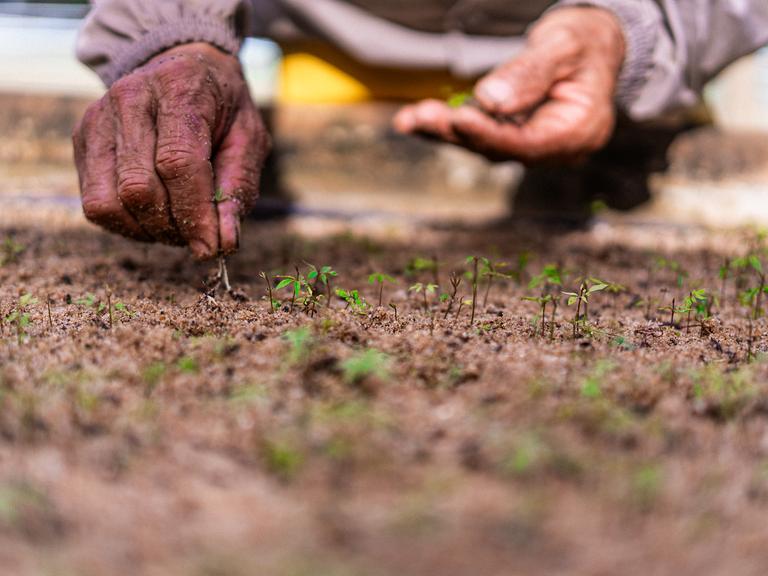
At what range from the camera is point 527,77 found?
231 cm

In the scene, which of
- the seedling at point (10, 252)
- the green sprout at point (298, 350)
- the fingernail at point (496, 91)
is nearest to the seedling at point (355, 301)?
the green sprout at point (298, 350)

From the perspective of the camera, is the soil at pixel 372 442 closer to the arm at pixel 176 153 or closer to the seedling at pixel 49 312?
the seedling at pixel 49 312

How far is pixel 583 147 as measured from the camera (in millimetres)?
2527

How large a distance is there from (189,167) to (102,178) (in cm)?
29

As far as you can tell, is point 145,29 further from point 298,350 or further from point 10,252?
point 298,350

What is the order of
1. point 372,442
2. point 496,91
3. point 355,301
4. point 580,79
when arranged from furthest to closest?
point 580,79 < point 496,91 < point 355,301 < point 372,442

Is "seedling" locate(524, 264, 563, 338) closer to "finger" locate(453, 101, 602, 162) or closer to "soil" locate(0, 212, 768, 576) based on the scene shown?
"soil" locate(0, 212, 768, 576)

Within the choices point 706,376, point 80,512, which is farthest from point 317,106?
point 80,512

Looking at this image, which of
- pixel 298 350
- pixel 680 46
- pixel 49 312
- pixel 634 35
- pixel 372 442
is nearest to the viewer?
pixel 372 442

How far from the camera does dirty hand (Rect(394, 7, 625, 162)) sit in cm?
233

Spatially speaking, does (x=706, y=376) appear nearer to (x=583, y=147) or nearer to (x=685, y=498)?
(x=685, y=498)

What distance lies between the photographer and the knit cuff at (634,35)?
2.68 m

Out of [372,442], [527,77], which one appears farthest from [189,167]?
[527,77]

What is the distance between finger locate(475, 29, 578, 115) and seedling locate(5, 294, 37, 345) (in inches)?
58.7
